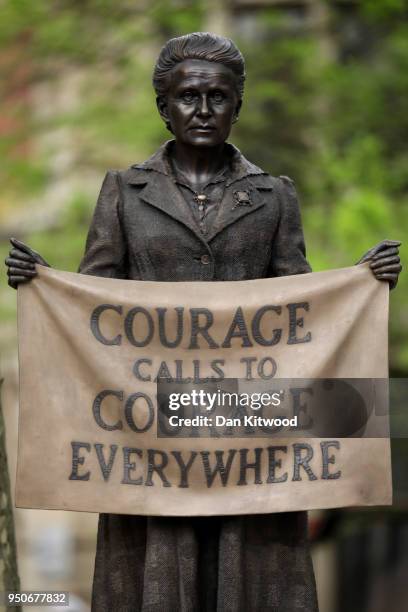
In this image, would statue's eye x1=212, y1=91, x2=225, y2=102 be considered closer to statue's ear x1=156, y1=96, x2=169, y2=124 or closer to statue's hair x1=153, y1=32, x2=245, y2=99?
statue's hair x1=153, y1=32, x2=245, y2=99

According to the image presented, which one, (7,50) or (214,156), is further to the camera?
(7,50)

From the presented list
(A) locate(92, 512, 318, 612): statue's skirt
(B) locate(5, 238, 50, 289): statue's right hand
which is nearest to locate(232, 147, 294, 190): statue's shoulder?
(B) locate(5, 238, 50, 289): statue's right hand

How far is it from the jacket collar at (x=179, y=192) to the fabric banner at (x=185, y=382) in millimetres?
280

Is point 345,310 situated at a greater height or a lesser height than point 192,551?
greater

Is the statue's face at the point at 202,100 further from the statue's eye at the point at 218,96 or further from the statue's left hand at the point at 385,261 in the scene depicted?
the statue's left hand at the point at 385,261

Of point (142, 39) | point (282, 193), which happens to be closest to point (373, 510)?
point (142, 39)

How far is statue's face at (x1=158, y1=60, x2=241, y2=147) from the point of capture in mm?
6176

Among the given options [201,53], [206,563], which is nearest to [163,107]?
[201,53]

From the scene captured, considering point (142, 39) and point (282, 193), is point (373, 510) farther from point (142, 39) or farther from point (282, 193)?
point (282, 193)

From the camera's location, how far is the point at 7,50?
1423cm

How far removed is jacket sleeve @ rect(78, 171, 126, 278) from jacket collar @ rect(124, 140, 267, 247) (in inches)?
3.9

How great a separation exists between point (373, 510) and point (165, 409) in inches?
611

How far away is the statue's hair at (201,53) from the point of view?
6.20 metres

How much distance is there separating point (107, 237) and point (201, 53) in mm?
838
